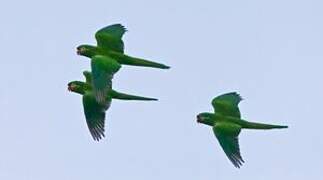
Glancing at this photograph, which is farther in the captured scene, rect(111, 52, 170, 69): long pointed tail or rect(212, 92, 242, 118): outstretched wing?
rect(212, 92, 242, 118): outstretched wing

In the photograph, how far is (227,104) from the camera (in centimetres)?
6253

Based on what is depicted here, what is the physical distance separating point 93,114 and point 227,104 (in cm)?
638

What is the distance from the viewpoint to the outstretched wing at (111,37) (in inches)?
2391

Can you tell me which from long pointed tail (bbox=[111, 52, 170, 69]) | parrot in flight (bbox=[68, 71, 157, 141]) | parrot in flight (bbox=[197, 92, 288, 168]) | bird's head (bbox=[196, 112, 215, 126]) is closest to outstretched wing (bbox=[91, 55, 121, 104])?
long pointed tail (bbox=[111, 52, 170, 69])

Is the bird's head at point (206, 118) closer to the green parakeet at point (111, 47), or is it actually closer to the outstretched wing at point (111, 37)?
the green parakeet at point (111, 47)

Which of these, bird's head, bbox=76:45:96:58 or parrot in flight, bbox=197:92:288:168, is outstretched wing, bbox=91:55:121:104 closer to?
bird's head, bbox=76:45:96:58

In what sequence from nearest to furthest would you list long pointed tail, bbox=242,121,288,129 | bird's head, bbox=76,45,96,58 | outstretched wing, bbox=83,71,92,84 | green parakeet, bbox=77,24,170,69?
long pointed tail, bbox=242,121,288,129 → green parakeet, bbox=77,24,170,69 → bird's head, bbox=76,45,96,58 → outstretched wing, bbox=83,71,92,84

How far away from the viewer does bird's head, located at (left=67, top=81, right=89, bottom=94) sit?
62000mm

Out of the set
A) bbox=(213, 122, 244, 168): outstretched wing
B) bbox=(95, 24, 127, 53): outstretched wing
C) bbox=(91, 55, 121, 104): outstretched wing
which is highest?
bbox=(95, 24, 127, 53): outstretched wing

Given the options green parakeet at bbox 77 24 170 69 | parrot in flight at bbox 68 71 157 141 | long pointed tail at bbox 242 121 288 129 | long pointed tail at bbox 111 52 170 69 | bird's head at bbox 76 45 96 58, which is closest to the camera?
long pointed tail at bbox 111 52 170 69

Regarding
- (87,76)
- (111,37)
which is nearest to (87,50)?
(111,37)

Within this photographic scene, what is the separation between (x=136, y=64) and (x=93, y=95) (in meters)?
3.08

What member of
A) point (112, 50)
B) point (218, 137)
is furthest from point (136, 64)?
point (218, 137)

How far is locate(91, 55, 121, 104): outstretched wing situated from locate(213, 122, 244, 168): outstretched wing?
5593 mm
